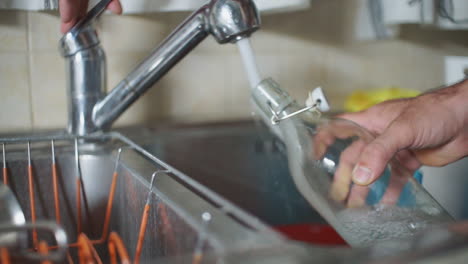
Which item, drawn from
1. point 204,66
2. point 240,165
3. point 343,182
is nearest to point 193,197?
point 343,182

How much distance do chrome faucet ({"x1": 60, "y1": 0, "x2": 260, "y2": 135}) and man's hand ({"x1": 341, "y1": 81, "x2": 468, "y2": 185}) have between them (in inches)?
7.8

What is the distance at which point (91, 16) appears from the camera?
0.63 m

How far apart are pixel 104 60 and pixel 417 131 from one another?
41 cm

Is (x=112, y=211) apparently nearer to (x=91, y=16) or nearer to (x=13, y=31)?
(x=91, y=16)

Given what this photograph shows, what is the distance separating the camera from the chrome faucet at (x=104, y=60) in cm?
58

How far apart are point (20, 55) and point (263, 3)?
15.4 inches

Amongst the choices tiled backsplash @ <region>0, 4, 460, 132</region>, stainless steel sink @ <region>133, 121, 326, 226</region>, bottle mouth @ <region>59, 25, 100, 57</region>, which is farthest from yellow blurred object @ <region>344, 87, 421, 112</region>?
bottle mouth @ <region>59, 25, 100, 57</region>

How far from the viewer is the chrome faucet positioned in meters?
0.58

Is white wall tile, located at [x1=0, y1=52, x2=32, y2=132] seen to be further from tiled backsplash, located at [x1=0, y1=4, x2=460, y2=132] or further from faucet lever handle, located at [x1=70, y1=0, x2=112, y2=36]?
faucet lever handle, located at [x1=70, y1=0, x2=112, y2=36]

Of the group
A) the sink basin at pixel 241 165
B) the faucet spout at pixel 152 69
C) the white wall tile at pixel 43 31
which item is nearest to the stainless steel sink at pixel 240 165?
the sink basin at pixel 241 165

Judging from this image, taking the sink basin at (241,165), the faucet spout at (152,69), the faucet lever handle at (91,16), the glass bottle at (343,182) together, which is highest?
the faucet lever handle at (91,16)

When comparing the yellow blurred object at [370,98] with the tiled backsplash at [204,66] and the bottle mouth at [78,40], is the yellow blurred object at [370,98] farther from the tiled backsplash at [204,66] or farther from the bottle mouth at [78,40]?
the bottle mouth at [78,40]

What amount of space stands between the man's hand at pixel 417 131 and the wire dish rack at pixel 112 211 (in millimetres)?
169

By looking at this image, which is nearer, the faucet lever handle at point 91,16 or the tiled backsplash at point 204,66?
the faucet lever handle at point 91,16
